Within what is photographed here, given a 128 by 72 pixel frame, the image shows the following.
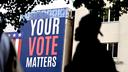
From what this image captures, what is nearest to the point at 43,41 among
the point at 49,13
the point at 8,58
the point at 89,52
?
the point at 49,13

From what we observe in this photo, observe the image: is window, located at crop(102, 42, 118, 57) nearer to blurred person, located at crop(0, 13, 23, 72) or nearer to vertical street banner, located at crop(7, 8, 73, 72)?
vertical street banner, located at crop(7, 8, 73, 72)

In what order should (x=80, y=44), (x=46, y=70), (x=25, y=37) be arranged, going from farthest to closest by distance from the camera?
1. (x=25, y=37)
2. (x=46, y=70)
3. (x=80, y=44)

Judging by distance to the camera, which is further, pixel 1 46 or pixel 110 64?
pixel 110 64

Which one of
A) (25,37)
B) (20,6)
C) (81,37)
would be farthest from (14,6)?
(25,37)

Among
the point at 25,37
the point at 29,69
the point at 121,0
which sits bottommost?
the point at 29,69

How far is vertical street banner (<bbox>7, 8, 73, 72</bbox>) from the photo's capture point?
3078 cm

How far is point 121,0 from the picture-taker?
1000cm

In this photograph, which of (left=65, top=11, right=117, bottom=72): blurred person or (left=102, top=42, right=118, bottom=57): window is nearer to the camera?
(left=65, top=11, right=117, bottom=72): blurred person

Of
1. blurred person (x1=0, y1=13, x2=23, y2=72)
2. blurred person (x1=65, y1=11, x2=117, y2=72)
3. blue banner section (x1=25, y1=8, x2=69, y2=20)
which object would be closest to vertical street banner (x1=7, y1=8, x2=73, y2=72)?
blue banner section (x1=25, y1=8, x2=69, y2=20)

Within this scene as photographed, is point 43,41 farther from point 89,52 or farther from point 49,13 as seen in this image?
point 89,52

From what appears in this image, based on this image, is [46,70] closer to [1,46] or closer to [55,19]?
[55,19]

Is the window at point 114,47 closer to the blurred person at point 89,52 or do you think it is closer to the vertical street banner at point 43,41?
the vertical street banner at point 43,41

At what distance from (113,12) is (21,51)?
76.2 ft

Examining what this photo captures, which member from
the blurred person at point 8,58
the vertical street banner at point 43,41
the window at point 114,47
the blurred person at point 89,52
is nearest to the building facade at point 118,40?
the window at point 114,47
